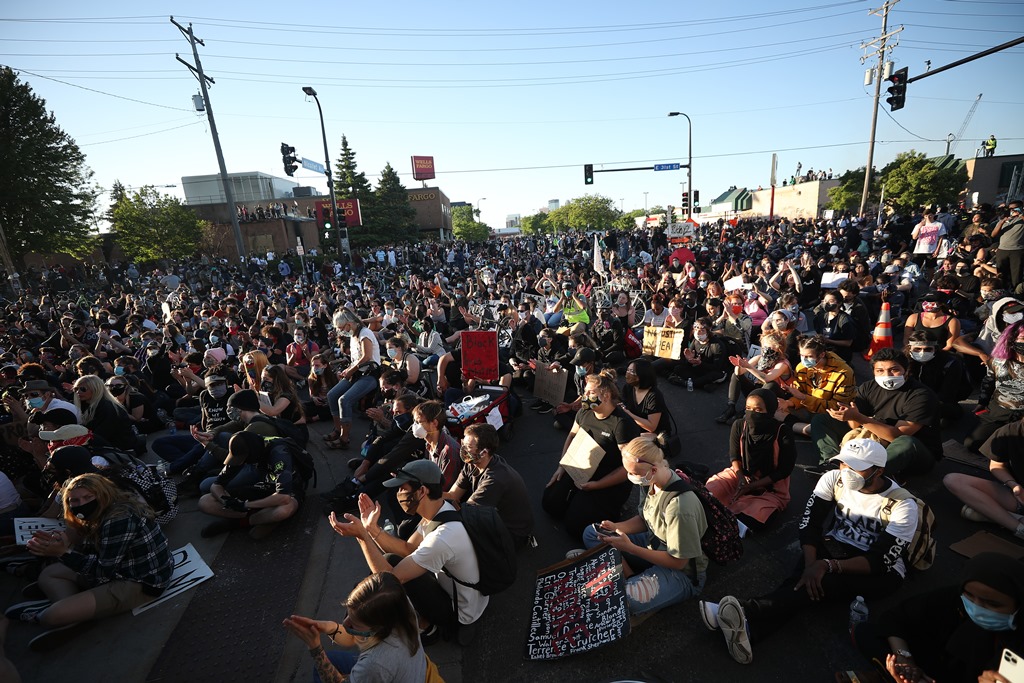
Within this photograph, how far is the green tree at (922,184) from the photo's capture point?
3884 cm

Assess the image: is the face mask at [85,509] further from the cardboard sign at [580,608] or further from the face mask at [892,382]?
the face mask at [892,382]

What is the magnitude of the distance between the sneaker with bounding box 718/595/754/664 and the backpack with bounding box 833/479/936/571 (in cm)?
126

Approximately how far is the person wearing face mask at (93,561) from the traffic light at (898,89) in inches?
785

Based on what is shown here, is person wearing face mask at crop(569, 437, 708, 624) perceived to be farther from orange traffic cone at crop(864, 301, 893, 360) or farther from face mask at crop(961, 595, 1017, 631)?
orange traffic cone at crop(864, 301, 893, 360)

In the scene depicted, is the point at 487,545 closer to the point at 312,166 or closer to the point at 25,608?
the point at 25,608

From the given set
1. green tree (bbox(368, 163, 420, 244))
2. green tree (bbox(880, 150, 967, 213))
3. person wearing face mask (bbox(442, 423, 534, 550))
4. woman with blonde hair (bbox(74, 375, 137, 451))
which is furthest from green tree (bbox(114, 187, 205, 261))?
green tree (bbox(880, 150, 967, 213))

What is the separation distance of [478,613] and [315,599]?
1.63m

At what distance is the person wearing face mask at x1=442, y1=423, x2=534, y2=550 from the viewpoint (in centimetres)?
378

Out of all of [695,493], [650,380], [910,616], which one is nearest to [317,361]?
[650,380]

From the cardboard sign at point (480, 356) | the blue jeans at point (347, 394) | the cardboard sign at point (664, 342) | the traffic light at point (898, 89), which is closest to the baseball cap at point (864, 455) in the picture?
the cardboard sign at point (480, 356)

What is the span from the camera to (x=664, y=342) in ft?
28.1

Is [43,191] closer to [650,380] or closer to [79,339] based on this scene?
[79,339]

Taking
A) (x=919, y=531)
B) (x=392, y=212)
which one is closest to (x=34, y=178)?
(x=392, y=212)

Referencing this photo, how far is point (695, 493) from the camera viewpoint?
324cm
